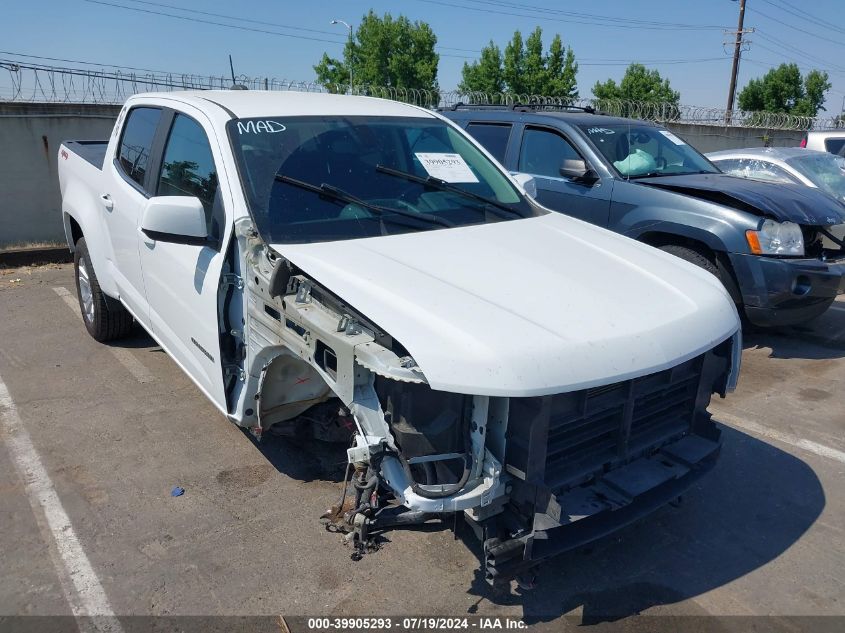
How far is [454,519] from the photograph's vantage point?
254cm

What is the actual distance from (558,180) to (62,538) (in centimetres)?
510

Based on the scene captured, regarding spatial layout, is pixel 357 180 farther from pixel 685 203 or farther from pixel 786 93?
pixel 786 93

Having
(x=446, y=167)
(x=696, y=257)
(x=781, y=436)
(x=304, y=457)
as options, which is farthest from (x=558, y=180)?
(x=304, y=457)

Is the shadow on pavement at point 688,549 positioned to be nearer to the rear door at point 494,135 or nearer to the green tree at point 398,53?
the rear door at point 494,135

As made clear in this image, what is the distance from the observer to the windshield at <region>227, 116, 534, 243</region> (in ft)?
10.5

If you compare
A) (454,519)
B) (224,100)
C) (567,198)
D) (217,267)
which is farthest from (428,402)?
(567,198)

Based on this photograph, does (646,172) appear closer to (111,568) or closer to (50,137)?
(111,568)

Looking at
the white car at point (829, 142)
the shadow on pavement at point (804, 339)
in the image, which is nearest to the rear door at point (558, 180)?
the shadow on pavement at point (804, 339)

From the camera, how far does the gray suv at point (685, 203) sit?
5.43m

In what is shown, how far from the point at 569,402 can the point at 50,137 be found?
8.66 meters

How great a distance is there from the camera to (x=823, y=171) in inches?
368

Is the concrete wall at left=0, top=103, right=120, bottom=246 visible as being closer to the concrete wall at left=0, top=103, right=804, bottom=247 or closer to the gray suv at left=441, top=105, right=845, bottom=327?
the concrete wall at left=0, top=103, right=804, bottom=247

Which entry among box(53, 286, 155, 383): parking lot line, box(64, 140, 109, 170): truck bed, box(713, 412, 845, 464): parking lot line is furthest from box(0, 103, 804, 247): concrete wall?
box(713, 412, 845, 464): parking lot line

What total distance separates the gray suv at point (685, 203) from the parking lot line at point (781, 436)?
4.36 ft
